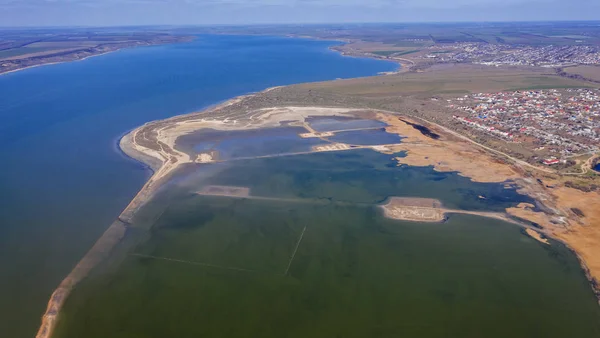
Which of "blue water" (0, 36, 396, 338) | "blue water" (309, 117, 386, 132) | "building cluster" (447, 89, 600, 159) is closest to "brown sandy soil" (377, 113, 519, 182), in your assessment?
"blue water" (309, 117, 386, 132)

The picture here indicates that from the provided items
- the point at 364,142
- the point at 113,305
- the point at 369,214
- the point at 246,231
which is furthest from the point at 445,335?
the point at 364,142

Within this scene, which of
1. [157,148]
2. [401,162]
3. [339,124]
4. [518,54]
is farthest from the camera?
[518,54]

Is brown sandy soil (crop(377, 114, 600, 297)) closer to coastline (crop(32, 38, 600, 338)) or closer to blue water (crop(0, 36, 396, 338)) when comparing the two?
coastline (crop(32, 38, 600, 338))

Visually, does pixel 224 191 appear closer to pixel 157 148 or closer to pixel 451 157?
pixel 157 148

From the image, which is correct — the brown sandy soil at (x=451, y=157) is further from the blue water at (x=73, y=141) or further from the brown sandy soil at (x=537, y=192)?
the blue water at (x=73, y=141)

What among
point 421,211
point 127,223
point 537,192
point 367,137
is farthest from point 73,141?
point 537,192

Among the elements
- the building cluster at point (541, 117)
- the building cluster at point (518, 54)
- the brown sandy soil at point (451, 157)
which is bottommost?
the brown sandy soil at point (451, 157)

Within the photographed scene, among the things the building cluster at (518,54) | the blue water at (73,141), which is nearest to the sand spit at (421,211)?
the blue water at (73,141)
